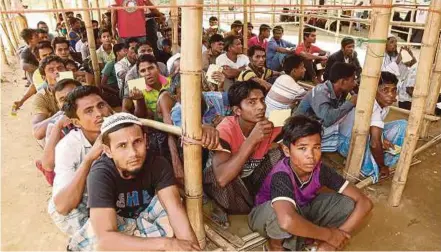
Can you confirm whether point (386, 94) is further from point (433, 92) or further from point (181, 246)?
point (181, 246)

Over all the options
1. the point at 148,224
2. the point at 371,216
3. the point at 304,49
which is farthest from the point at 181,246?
the point at 304,49

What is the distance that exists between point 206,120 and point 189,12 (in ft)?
4.98

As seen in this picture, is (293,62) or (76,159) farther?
(293,62)

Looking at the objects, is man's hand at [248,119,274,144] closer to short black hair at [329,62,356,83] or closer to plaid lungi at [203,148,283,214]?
plaid lungi at [203,148,283,214]

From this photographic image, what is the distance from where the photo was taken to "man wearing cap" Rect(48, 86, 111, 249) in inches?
72.3

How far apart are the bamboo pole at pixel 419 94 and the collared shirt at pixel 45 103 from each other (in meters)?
2.98

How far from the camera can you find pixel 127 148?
172cm

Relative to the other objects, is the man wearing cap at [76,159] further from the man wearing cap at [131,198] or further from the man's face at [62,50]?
the man's face at [62,50]

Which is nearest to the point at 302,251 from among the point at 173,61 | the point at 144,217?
the point at 144,217

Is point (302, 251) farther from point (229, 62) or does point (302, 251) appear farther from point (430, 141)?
point (229, 62)

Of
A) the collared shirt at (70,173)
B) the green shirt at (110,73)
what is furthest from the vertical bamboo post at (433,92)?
the green shirt at (110,73)

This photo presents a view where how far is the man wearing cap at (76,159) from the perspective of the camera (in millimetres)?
1837

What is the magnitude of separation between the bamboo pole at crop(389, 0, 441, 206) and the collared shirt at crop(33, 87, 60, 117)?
2983mm

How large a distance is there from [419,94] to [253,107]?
1.17m
